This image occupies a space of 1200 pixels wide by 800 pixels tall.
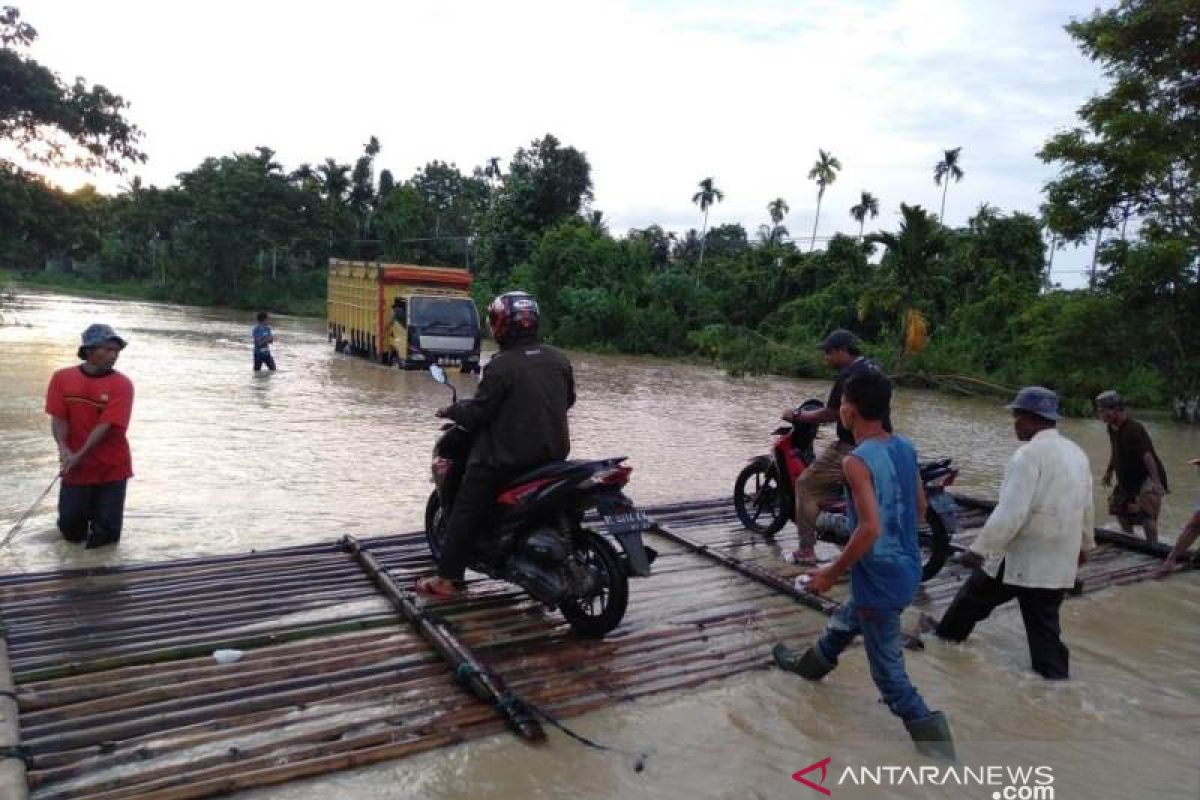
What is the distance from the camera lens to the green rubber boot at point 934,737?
3520 millimetres

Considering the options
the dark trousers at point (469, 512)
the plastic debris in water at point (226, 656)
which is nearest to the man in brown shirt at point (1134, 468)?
the dark trousers at point (469, 512)

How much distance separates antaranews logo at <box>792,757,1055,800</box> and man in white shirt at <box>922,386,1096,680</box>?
1005mm

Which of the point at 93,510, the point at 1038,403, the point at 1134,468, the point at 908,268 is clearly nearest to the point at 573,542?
the point at 1038,403

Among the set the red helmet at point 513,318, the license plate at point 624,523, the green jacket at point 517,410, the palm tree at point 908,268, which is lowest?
the license plate at point 624,523

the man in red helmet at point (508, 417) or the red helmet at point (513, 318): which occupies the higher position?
the red helmet at point (513, 318)

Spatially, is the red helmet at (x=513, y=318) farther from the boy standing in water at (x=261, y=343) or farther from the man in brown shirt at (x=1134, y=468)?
the boy standing in water at (x=261, y=343)

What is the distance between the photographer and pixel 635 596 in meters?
5.36

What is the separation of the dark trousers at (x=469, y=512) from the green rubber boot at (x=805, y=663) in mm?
1668

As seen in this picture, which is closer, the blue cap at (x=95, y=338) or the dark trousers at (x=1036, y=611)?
the dark trousers at (x=1036, y=611)

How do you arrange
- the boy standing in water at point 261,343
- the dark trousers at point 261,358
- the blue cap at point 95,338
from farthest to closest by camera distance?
the dark trousers at point 261,358 → the boy standing in water at point 261,343 → the blue cap at point 95,338

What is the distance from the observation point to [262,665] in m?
4.07

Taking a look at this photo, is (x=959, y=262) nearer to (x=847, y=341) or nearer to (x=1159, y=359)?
(x=1159, y=359)

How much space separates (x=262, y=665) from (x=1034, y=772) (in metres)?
3.29

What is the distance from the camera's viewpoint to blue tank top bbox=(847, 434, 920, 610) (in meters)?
3.56
